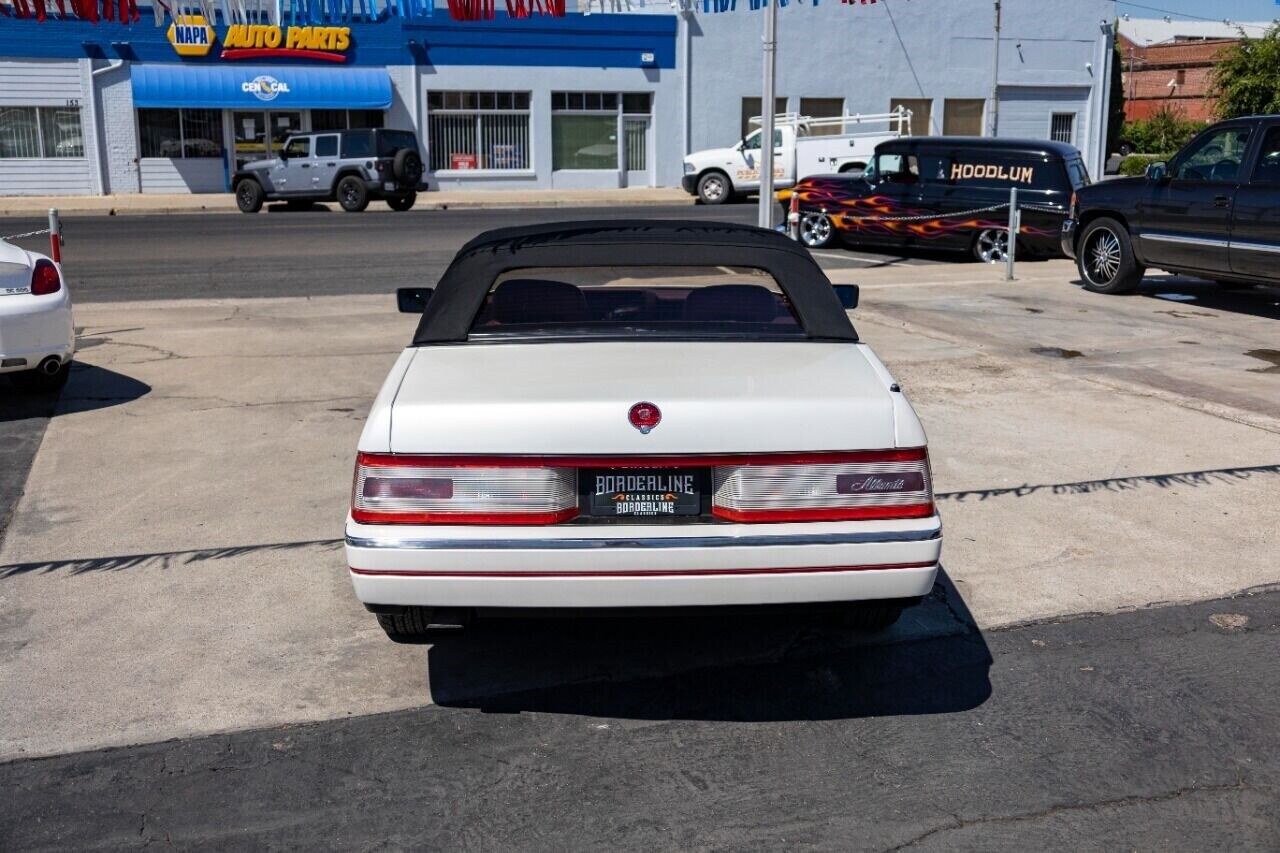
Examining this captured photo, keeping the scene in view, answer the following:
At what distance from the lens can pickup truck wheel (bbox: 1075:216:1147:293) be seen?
14.1 meters

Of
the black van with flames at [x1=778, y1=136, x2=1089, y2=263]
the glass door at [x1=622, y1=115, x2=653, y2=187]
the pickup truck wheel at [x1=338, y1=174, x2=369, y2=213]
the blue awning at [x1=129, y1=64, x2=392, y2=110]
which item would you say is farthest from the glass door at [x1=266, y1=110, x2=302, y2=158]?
the black van with flames at [x1=778, y1=136, x2=1089, y2=263]

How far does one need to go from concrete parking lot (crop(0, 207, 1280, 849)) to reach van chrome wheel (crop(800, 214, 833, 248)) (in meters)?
11.7

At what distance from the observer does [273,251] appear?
20281 millimetres

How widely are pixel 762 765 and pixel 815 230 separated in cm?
Result: 1686

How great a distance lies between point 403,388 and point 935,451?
13.4 ft

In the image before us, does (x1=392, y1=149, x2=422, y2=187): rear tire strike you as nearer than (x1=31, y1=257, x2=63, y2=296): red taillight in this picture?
No

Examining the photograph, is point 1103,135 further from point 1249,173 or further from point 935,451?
point 935,451

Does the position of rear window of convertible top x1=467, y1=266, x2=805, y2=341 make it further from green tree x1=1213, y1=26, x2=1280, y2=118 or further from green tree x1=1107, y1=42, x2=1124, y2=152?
green tree x1=1107, y1=42, x2=1124, y2=152

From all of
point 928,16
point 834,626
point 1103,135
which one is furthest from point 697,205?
point 834,626

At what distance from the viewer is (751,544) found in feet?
12.9

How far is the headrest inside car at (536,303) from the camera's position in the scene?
16.9ft

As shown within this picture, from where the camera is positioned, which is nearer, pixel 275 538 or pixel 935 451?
pixel 275 538

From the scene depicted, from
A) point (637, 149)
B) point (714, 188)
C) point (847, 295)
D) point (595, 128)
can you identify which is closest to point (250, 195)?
point (714, 188)

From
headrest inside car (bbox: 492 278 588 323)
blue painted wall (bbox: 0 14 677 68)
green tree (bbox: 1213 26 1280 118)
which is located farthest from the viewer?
green tree (bbox: 1213 26 1280 118)
